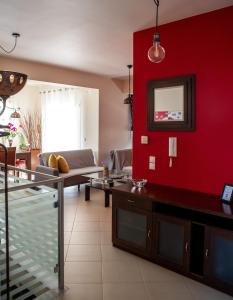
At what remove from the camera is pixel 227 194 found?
2.62m

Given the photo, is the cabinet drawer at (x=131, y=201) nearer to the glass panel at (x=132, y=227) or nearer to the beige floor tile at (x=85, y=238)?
the glass panel at (x=132, y=227)

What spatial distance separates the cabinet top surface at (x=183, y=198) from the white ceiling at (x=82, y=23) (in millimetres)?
1841

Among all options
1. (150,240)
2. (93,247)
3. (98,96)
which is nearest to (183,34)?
(150,240)

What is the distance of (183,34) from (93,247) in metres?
2.56

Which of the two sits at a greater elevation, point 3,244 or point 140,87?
point 140,87

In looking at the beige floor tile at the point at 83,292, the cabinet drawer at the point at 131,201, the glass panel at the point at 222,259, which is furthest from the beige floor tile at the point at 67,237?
the glass panel at the point at 222,259

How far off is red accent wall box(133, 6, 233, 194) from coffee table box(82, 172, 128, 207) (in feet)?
4.77

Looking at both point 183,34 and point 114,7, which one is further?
point 183,34

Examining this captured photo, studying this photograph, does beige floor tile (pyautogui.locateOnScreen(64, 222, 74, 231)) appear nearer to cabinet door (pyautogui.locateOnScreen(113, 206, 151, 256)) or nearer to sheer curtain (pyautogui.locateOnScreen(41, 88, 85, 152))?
cabinet door (pyautogui.locateOnScreen(113, 206, 151, 256))

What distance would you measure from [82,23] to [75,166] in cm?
345

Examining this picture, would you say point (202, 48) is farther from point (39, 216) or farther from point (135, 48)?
point (39, 216)

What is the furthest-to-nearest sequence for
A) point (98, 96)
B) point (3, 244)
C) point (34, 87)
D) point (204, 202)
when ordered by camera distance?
point (34, 87) < point (98, 96) < point (204, 202) < point (3, 244)

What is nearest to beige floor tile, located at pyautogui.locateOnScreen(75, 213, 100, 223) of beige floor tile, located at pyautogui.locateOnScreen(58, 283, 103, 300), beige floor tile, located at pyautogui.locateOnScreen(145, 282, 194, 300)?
beige floor tile, located at pyautogui.locateOnScreen(58, 283, 103, 300)

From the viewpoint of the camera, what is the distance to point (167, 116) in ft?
10.4
